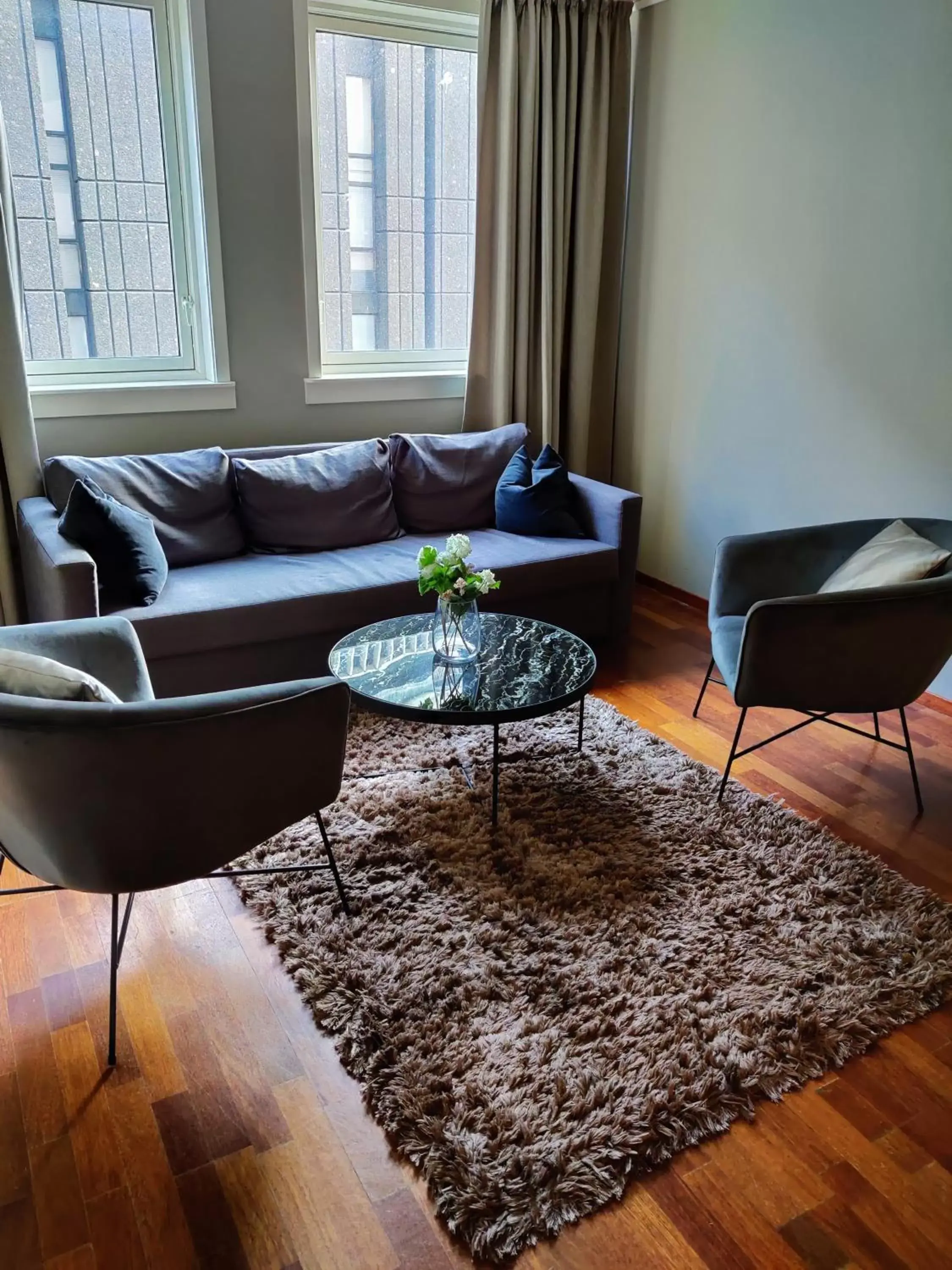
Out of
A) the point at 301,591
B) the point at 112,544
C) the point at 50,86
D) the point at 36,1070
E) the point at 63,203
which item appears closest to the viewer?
the point at 36,1070

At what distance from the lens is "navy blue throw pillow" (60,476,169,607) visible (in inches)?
117

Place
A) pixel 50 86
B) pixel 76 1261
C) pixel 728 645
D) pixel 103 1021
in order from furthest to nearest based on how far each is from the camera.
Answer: pixel 50 86 < pixel 728 645 < pixel 103 1021 < pixel 76 1261

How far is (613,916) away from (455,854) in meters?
0.44

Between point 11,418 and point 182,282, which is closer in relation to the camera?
point 11,418

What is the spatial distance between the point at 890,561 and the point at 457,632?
125 centimetres

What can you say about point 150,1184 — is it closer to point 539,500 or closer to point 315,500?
point 315,500

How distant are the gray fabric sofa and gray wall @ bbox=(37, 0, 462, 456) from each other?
0.22 metres

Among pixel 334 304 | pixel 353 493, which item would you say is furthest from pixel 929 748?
pixel 334 304

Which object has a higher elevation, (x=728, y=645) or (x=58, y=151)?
(x=58, y=151)

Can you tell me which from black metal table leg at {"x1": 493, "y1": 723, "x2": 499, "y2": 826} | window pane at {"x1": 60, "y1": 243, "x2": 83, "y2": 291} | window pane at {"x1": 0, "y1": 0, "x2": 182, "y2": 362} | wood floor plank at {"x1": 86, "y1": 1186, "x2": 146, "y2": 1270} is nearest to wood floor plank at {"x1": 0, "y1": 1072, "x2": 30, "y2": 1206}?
wood floor plank at {"x1": 86, "y1": 1186, "x2": 146, "y2": 1270}

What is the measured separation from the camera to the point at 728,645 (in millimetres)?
2828

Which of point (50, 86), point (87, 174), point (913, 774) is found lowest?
point (913, 774)

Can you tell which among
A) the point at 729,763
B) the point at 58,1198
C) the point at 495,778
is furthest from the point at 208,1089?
the point at 729,763

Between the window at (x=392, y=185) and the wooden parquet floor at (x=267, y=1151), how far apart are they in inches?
108
